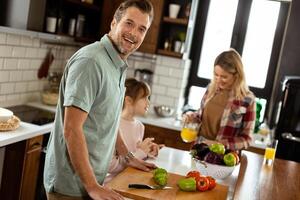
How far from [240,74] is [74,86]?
1.45 meters

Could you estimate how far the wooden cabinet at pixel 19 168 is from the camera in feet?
8.80

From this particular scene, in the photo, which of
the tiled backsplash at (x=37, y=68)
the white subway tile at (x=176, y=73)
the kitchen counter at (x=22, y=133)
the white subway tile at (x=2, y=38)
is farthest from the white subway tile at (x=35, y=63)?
the white subway tile at (x=176, y=73)

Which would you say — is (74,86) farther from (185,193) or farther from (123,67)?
(185,193)

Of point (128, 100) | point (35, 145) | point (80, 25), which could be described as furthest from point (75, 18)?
point (128, 100)

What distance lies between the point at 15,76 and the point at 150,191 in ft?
6.65

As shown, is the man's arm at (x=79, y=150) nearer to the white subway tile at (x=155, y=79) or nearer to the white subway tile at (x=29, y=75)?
the white subway tile at (x=29, y=75)

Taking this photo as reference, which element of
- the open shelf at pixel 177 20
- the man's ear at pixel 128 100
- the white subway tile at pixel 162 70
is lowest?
the man's ear at pixel 128 100

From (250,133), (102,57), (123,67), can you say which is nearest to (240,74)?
(250,133)

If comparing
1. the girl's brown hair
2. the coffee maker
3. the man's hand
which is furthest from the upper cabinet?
the man's hand

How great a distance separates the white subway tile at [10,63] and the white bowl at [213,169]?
182 centimetres

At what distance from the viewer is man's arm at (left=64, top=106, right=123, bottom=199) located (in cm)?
155

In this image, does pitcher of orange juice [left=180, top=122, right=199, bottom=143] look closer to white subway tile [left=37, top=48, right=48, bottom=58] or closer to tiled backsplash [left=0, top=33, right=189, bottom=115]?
tiled backsplash [left=0, top=33, right=189, bottom=115]

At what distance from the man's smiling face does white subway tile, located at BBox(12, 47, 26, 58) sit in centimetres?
171

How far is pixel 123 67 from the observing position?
1801mm
